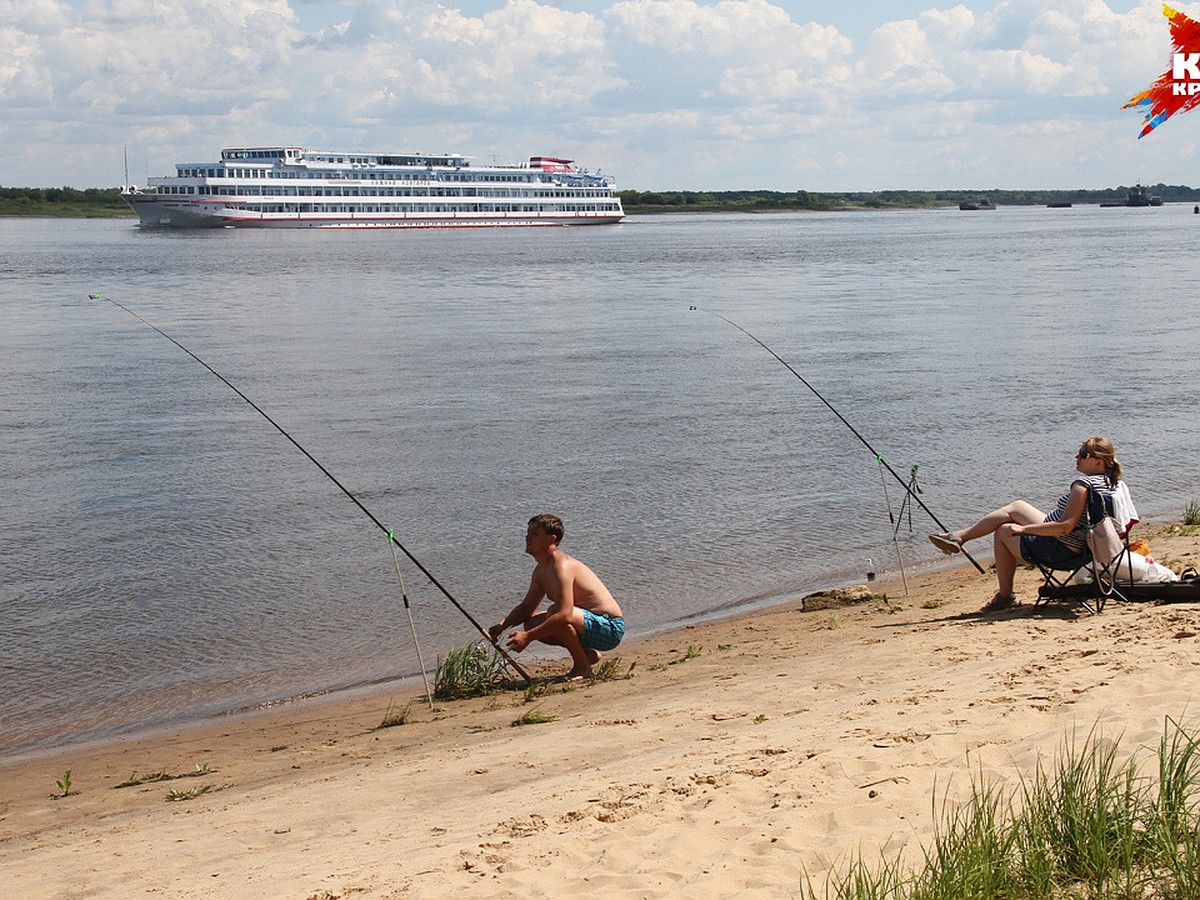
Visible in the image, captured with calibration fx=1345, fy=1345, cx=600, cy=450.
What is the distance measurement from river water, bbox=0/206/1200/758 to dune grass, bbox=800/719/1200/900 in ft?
17.9

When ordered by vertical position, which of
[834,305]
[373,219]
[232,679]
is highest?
[373,219]

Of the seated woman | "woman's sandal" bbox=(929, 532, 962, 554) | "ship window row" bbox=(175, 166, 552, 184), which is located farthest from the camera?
"ship window row" bbox=(175, 166, 552, 184)

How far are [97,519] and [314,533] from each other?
2.42 m

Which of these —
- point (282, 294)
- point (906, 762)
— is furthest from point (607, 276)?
point (906, 762)

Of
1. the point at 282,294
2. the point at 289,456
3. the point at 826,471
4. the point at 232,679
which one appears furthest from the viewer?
the point at 282,294

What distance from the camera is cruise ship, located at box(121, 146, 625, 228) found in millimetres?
99625

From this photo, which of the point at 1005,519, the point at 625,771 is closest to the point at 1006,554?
the point at 1005,519

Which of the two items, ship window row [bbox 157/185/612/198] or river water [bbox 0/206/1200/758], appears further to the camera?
ship window row [bbox 157/185/612/198]

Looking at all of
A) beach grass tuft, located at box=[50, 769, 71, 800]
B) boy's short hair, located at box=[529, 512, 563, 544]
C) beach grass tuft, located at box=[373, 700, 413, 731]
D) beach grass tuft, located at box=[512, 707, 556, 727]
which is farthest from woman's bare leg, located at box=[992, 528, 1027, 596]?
beach grass tuft, located at box=[50, 769, 71, 800]

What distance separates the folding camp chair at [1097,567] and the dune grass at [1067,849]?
11.2ft

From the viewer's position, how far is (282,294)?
45.8 m

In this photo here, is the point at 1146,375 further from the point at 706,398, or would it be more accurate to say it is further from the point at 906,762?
the point at 906,762

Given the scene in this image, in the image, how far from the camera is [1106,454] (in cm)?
763

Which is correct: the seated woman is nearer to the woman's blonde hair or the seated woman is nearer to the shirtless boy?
the woman's blonde hair
